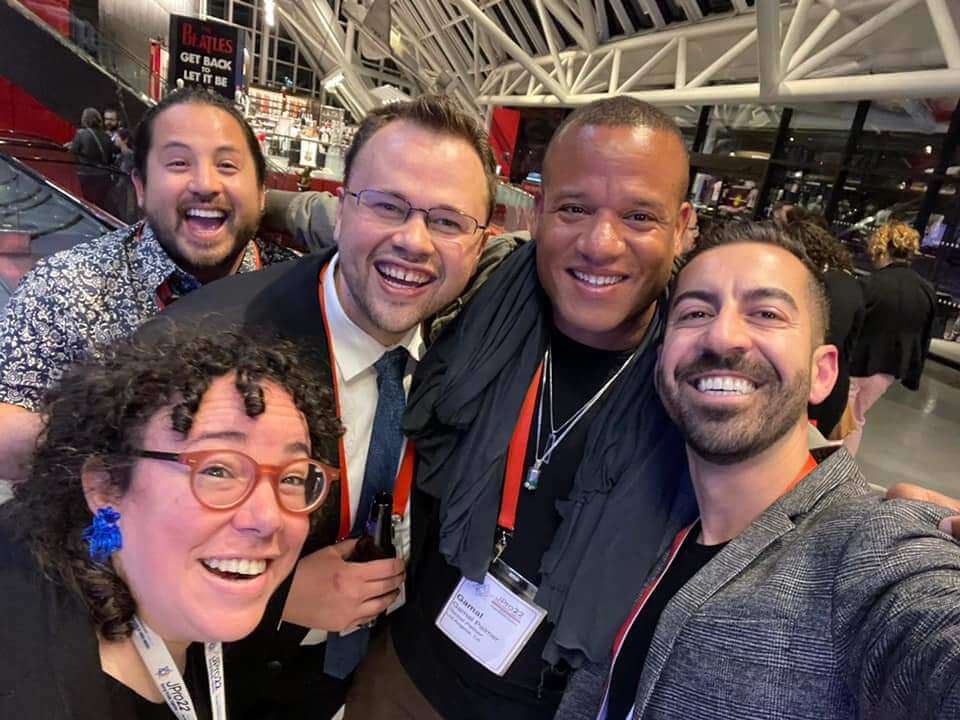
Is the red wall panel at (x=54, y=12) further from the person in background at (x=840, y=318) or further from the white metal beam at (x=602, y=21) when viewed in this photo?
the person in background at (x=840, y=318)

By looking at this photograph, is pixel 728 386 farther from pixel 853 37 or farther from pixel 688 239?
pixel 853 37

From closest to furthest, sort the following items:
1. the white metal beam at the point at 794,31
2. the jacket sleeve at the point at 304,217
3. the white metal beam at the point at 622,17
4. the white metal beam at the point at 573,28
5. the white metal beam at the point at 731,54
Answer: the jacket sleeve at the point at 304,217, the white metal beam at the point at 794,31, the white metal beam at the point at 731,54, the white metal beam at the point at 622,17, the white metal beam at the point at 573,28

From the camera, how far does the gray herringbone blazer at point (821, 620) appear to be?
0.93 meters

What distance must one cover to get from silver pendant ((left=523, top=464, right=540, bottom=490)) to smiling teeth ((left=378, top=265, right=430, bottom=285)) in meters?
0.56

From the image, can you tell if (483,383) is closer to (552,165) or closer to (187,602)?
(552,165)

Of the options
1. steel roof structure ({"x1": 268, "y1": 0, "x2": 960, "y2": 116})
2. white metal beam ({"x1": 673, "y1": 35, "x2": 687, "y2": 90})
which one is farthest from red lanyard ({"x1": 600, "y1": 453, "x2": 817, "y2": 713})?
white metal beam ({"x1": 673, "y1": 35, "x2": 687, "y2": 90})

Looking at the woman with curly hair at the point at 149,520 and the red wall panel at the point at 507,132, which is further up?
the red wall panel at the point at 507,132

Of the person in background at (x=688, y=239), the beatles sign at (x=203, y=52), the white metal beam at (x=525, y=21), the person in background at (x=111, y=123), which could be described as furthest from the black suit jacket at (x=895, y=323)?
the white metal beam at (x=525, y=21)

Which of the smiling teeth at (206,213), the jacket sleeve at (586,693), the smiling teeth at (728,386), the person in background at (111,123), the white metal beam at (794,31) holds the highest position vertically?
the white metal beam at (794,31)

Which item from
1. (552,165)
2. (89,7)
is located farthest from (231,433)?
(89,7)

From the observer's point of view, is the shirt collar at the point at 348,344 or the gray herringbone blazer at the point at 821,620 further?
the shirt collar at the point at 348,344

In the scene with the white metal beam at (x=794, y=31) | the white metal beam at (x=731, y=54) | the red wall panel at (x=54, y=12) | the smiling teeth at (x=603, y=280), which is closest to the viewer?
the smiling teeth at (x=603, y=280)

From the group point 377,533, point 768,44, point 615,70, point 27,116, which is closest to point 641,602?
point 377,533

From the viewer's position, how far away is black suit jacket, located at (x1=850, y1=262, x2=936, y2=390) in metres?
4.75
